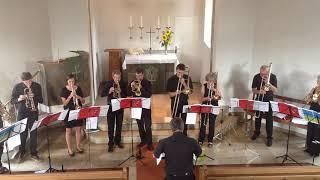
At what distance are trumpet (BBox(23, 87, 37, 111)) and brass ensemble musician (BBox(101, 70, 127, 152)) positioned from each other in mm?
1386

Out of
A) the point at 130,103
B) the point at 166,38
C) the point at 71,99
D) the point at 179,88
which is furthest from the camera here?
the point at 166,38

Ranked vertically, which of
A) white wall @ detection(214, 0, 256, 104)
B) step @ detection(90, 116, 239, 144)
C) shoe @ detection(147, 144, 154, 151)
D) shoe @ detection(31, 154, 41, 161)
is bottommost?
shoe @ detection(31, 154, 41, 161)

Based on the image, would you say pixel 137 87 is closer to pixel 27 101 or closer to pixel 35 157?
pixel 27 101

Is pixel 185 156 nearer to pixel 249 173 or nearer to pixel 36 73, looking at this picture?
pixel 249 173

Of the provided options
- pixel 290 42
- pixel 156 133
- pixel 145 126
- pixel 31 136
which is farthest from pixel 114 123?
pixel 290 42

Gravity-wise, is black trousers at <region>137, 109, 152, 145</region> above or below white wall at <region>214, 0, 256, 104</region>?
below

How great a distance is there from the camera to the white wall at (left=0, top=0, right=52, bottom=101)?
25.1 feet

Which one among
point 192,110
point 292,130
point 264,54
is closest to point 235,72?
point 264,54

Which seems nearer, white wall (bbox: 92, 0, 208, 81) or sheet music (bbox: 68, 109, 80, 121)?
sheet music (bbox: 68, 109, 80, 121)

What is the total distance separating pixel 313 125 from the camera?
25.1 feet

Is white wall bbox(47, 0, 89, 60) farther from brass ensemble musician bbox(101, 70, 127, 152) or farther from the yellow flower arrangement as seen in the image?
the yellow flower arrangement

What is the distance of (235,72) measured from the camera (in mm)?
9234

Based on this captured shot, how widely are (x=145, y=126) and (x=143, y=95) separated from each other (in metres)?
0.75

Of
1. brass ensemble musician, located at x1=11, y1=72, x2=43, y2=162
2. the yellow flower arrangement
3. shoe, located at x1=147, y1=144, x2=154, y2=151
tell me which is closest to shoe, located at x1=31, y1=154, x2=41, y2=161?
brass ensemble musician, located at x1=11, y1=72, x2=43, y2=162
